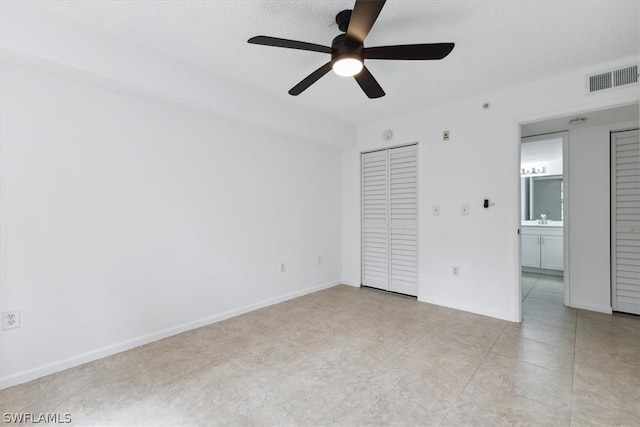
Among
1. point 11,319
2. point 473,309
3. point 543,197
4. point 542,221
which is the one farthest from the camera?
point 543,197

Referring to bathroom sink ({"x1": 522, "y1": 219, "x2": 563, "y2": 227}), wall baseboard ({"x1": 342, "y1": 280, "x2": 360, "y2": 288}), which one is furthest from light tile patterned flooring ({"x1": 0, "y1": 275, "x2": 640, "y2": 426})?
bathroom sink ({"x1": 522, "y1": 219, "x2": 563, "y2": 227})

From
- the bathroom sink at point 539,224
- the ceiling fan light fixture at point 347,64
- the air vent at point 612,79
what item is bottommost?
the bathroom sink at point 539,224

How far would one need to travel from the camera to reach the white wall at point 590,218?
3.31m

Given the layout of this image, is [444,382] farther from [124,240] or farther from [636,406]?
[124,240]

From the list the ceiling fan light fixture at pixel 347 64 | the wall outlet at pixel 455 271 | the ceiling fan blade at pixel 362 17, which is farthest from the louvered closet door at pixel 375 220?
the ceiling fan blade at pixel 362 17

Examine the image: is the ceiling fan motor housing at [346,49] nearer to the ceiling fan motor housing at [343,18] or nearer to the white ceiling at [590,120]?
the ceiling fan motor housing at [343,18]

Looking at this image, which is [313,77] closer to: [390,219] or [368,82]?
[368,82]

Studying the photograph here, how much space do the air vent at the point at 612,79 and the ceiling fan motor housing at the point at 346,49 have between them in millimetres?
2288

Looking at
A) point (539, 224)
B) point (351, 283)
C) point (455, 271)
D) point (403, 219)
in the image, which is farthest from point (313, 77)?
point (539, 224)

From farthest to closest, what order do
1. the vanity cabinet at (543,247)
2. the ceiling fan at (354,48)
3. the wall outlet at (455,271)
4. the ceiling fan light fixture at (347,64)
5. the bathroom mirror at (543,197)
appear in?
the bathroom mirror at (543,197)
the vanity cabinet at (543,247)
the wall outlet at (455,271)
the ceiling fan light fixture at (347,64)
the ceiling fan at (354,48)

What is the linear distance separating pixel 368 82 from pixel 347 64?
33cm

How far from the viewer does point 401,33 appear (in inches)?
83.9

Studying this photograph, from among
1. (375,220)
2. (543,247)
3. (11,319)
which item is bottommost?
(11,319)

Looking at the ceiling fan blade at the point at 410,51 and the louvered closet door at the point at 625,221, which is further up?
the ceiling fan blade at the point at 410,51
